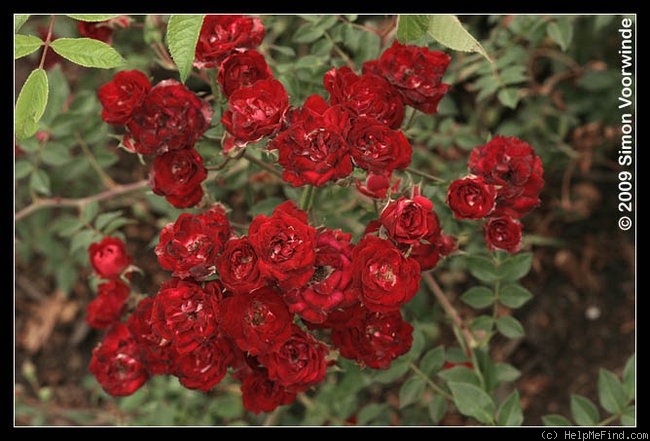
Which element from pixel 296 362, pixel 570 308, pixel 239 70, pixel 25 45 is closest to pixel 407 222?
pixel 296 362

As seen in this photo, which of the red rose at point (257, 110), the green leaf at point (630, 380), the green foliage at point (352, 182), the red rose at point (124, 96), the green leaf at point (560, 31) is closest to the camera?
the red rose at point (257, 110)

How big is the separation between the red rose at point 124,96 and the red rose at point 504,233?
73 centimetres

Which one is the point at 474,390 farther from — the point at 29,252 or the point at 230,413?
the point at 29,252

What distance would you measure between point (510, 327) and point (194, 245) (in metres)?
0.77

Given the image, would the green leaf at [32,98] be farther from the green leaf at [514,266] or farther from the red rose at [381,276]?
the green leaf at [514,266]

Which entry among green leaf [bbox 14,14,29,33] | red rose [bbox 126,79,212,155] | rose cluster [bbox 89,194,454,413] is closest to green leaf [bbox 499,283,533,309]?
rose cluster [bbox 89,194,454,413]

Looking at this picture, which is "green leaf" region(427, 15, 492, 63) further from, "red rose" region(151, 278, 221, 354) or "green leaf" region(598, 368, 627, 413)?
"green leaf" region(598, 368, 627, 413)

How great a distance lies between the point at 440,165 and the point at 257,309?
1.16m

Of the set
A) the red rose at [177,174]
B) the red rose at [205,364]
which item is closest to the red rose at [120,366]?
the red rose at [205,364]

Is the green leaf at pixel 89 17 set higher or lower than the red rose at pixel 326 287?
higher

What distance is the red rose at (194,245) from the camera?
1.19 m

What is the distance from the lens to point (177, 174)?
132 centimetres

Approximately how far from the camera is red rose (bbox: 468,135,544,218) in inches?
51.6

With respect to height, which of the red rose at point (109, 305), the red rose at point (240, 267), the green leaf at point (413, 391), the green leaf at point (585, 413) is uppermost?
the red rose at point (240, 267)
